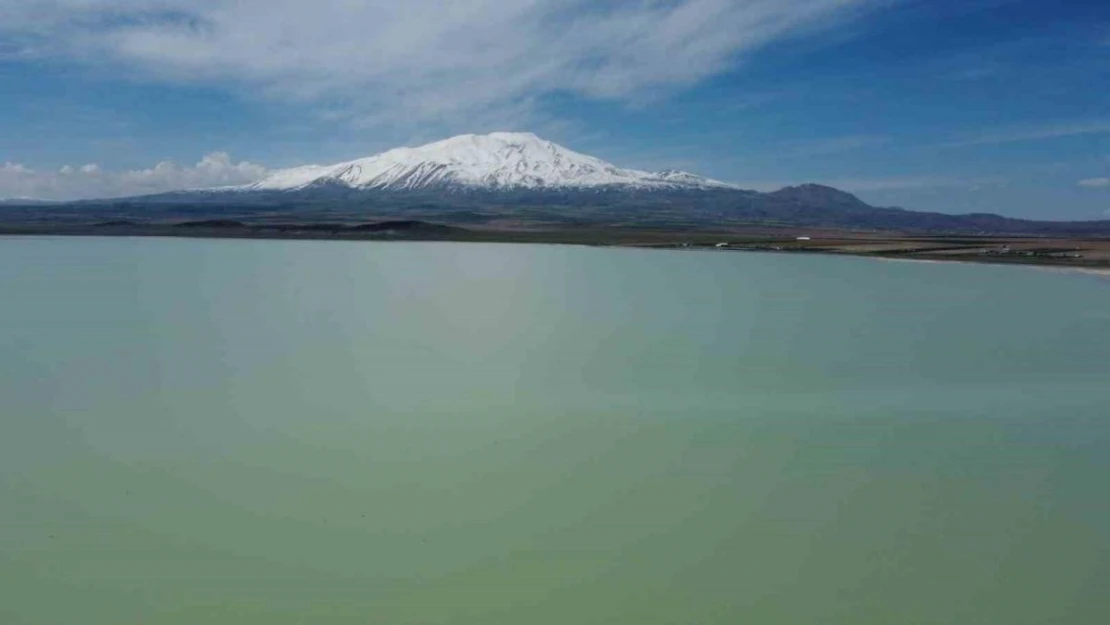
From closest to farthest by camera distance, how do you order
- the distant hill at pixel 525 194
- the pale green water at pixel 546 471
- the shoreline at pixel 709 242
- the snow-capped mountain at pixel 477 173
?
the pale green water at pixel 546 471
the shoreline at pixel 709 242
the distant hill at pixel 525 194
the snow-capped mountain at pixel 477 173

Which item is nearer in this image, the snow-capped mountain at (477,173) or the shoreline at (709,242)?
the shoreline at (709,242)

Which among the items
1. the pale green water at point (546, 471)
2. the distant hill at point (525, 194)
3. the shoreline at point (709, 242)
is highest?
the distant hill at point (525, 194)

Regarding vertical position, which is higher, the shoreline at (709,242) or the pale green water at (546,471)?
the shoreline at (709,242)

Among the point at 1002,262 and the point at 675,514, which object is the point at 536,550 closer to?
the point at 675,514

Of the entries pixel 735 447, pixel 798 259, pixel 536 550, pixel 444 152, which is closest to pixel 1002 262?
pixel 798 259

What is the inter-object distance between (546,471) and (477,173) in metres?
175

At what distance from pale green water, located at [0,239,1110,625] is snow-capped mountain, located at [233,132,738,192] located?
148 meters

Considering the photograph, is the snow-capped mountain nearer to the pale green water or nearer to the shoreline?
the shoreline

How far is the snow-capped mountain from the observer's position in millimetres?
165125

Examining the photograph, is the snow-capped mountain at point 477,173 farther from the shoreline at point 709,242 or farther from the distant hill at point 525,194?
the shoreline at point 709,242

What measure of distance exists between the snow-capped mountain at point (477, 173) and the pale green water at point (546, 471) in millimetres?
148459

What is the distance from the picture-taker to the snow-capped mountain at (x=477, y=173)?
542ft

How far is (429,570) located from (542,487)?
143 centimetres

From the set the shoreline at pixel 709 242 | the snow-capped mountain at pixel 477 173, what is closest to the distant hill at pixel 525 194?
the snow-capped mountain at pixel 477 173
